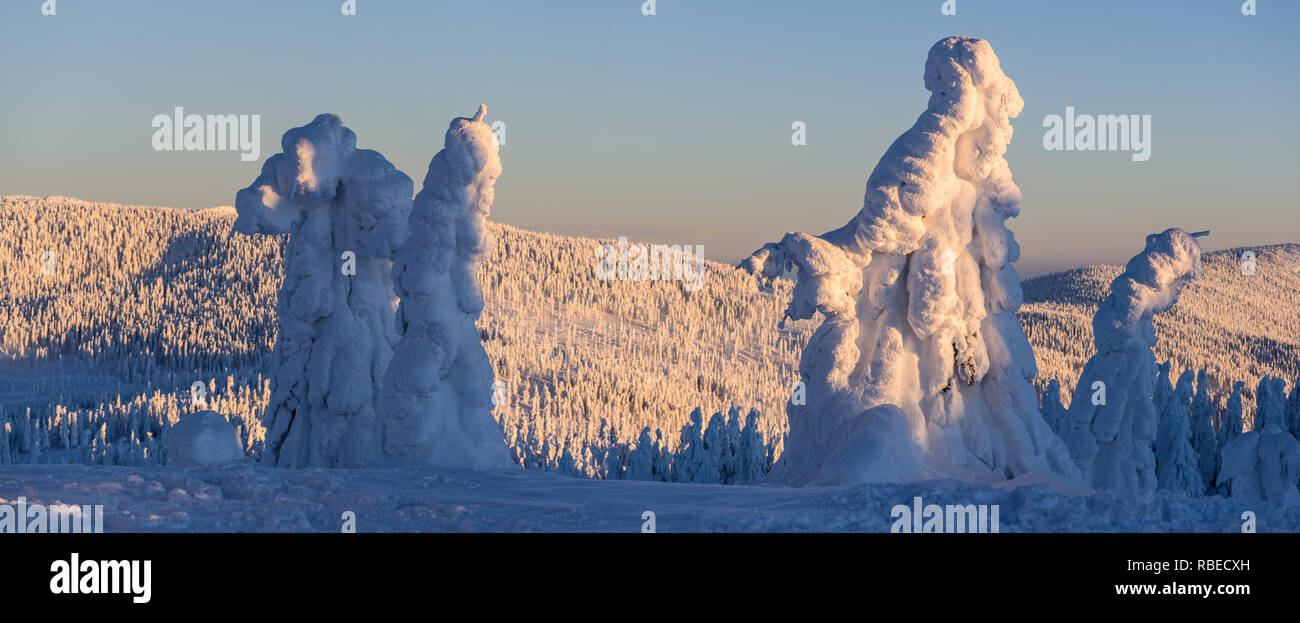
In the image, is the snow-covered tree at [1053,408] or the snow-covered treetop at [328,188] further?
the snow-covered tree at [1053,408]

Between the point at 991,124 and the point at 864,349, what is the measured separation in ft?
11.9

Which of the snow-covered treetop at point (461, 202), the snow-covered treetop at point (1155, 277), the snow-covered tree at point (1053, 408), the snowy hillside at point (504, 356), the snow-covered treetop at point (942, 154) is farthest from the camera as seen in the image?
the snowy hillside at point (504, 356)

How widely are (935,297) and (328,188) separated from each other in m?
9.63

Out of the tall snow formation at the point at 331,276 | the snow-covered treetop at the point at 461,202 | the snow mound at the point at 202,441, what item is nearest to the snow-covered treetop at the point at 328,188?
the tall snow formation at the point at 331,276

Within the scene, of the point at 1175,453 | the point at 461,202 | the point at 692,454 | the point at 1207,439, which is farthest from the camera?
the point at 692,454

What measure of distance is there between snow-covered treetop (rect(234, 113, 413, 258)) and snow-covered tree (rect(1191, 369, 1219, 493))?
123 ft

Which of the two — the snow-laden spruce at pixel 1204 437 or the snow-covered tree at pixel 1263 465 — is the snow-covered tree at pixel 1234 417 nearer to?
the snow-laden spruce at pixel 1204 437

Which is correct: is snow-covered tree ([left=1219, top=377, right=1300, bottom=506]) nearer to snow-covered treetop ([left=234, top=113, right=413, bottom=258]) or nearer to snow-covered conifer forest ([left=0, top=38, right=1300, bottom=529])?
snow-covered conifer forest ([left=0, top=38, right=1300, bottom=529])

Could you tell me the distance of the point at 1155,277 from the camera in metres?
21.2

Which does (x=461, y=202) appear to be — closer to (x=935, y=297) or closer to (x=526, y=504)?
(x=935, y=297)

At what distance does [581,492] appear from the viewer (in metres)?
11.0

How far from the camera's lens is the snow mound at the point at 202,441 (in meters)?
15.8

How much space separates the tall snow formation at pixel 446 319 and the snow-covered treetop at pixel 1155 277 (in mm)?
12335

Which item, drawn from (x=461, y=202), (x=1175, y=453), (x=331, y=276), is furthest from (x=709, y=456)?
(x=461, y=202)
